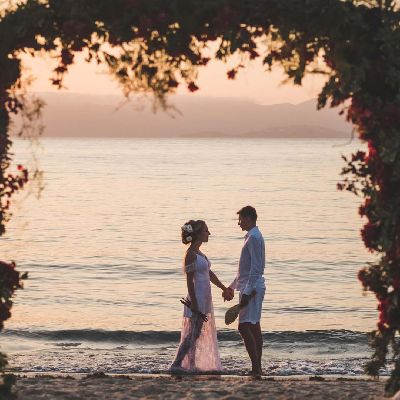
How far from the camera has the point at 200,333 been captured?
12.9 m

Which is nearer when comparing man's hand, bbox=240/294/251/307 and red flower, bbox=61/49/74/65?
red flower, bbox=61/49/74/65

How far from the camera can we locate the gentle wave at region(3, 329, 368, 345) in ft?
67.8

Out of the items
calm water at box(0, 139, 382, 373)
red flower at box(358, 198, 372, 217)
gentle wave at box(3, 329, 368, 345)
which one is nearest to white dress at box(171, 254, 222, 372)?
calm water at box(0, 139, 382, 373)

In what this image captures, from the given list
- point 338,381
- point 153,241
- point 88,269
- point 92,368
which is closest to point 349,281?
point 88,269

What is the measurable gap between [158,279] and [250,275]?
18470 millimetres

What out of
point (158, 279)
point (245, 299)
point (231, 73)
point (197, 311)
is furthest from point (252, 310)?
point (158, 279)

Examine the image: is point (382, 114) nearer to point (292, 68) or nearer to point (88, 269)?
point (292, 68)

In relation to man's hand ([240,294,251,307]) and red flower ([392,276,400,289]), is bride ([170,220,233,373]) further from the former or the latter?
red flower ([392,276,400,289])

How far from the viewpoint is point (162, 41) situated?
8.29 metres

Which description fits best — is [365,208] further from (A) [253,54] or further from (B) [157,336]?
(B) [157,336]

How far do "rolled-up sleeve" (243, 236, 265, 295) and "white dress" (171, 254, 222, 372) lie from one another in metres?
0.60

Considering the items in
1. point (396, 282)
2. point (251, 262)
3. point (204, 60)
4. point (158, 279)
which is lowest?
point (158, 279)

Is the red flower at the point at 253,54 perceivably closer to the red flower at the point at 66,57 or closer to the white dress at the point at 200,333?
the red flower at the point at 66,57

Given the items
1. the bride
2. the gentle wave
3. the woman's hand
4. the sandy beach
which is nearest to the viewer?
the sandy beach
